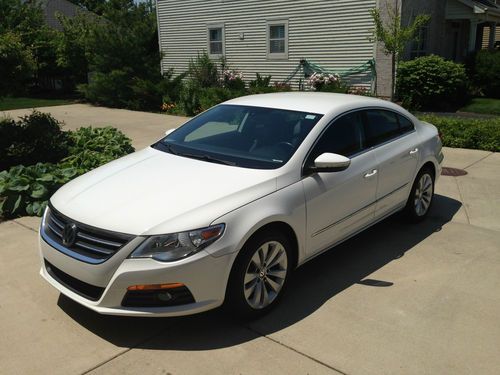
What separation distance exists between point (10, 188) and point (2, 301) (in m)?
2.31

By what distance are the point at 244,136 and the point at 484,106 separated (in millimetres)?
12134

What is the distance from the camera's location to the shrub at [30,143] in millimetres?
7586

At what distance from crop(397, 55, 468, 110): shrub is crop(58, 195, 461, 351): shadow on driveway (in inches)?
385

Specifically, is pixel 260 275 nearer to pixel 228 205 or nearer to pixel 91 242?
pixel 228 205

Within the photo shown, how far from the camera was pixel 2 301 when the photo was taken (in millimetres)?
3992

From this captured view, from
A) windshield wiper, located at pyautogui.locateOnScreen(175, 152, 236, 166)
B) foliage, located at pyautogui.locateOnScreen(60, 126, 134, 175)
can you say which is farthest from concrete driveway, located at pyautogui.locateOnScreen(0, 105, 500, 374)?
foliage, located at pyautogui.locateOnScreen(60, 126, 134, 175)

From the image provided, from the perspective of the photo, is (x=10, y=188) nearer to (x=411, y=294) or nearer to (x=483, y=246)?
(x=411, y=294)

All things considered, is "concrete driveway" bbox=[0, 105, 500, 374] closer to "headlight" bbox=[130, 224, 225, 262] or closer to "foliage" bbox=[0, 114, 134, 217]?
"headlight" bbox=[130, 224, 225, 262]

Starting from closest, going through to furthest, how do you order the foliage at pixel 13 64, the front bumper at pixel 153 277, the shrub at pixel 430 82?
the front bumper at pixel 153 277
the foliage at pixel 13 64
the shrub at pixel 430 82

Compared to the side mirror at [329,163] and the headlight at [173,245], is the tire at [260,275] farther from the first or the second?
the side mirror at [329,163]

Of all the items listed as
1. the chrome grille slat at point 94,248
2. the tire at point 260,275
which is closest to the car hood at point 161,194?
the chrome grille slat at point 94,248

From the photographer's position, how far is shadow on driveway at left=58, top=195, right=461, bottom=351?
135 inches

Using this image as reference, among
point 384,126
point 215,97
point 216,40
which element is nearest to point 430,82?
point 215,97

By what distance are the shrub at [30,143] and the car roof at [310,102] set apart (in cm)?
402
